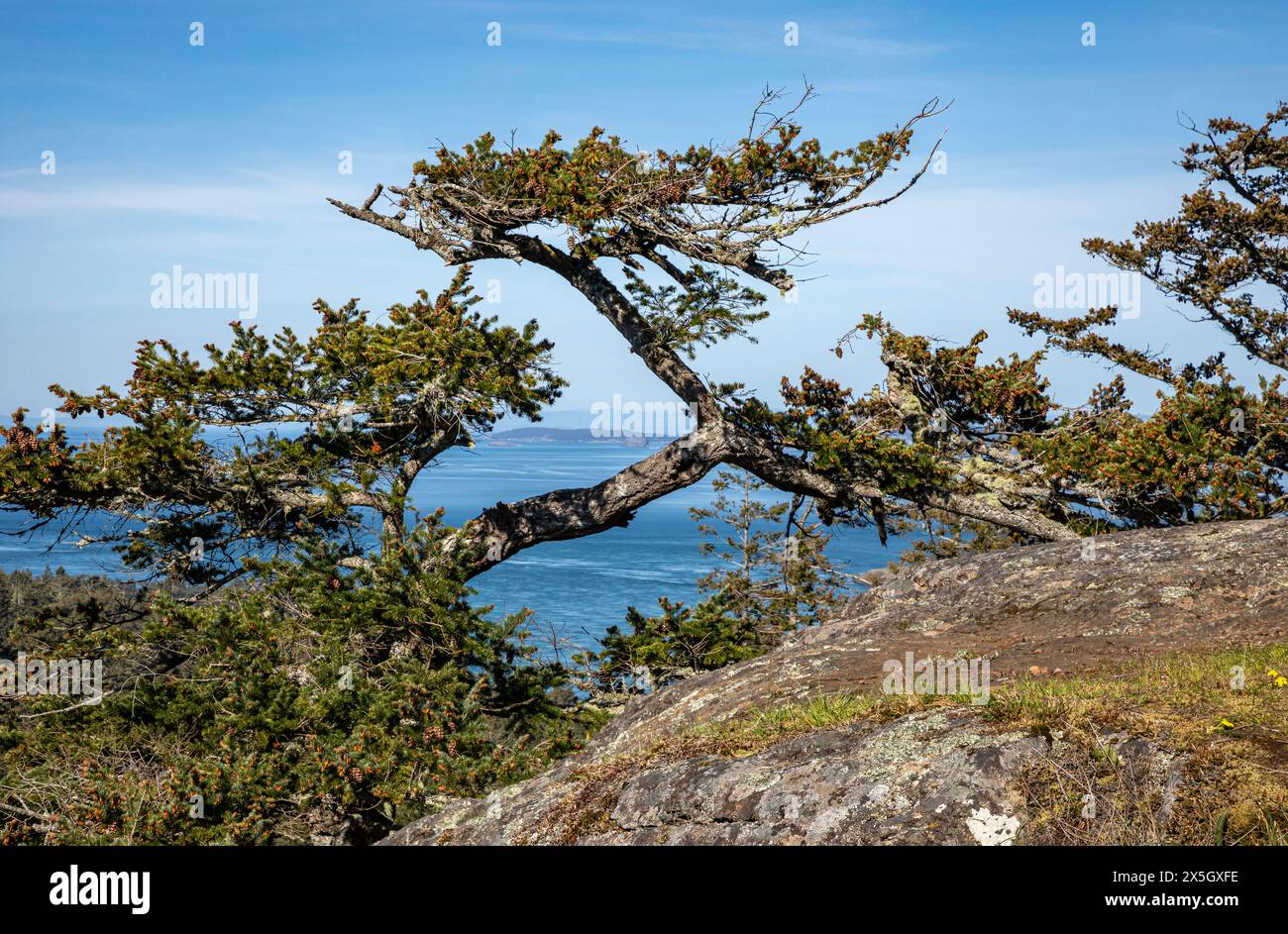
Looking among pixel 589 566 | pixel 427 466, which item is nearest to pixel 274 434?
pixel 427 466

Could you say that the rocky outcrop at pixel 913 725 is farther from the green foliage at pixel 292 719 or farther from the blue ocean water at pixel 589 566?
the blue ocean water at pixel 589 566

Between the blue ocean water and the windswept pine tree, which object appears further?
the blue ocean water

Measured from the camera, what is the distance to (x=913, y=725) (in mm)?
5148

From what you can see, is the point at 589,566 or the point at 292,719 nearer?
the point at 292,719

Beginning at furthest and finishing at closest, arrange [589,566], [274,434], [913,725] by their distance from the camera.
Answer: [589,566] → [274,434] → [913,725]

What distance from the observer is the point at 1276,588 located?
822 centimetres

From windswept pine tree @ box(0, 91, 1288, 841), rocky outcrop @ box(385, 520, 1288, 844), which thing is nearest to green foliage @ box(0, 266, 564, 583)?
windswept pine tree @ box(0, 91, 1288, 841)

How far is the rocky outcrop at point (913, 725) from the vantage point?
450 centimetres

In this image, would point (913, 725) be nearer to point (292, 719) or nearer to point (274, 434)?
point (292, 719)

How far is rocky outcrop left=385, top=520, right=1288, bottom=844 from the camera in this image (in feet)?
14.8

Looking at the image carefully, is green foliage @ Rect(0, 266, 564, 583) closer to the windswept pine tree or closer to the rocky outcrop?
the windswept pine tree

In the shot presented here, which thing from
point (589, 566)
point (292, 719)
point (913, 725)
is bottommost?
point (589, 566)

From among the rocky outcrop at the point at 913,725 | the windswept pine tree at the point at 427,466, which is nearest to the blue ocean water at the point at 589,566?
the windswept pine tree at the point at 427,466
